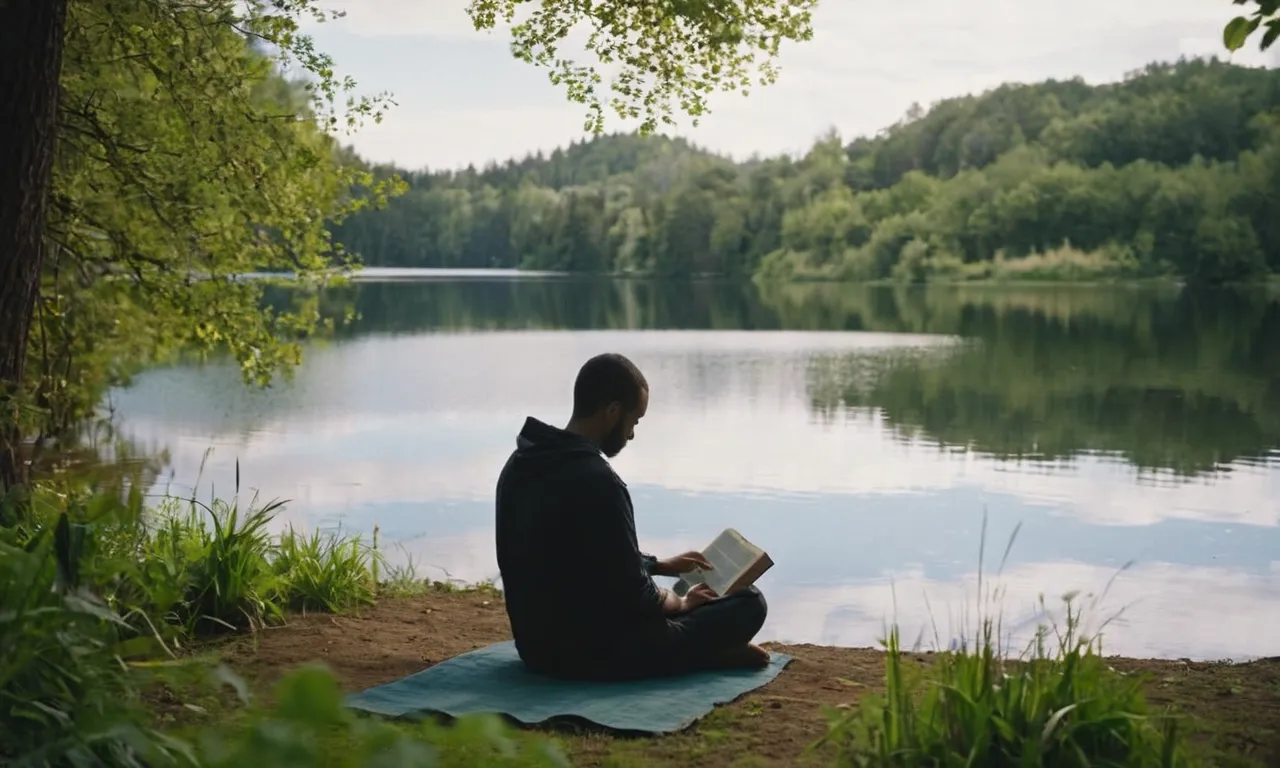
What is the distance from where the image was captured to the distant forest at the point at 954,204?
71.2 m

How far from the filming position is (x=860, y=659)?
5.71 meters

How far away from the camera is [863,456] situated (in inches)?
641

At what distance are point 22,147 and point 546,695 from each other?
3.07 meters

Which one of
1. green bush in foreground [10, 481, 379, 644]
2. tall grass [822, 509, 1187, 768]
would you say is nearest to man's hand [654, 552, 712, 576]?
tall grass [822, 509, 1187, 768]

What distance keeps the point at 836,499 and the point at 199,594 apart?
8797 millimetres

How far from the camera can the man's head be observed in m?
4.77

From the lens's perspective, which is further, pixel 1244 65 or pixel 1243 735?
pixel 1244 65

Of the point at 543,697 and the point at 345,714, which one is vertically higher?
the point at 345,714

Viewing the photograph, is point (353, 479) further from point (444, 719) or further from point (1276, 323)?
point (1276, 323)

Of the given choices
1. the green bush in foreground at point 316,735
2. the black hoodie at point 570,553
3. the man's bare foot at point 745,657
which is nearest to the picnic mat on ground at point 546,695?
the man's bare foot at point 745,657

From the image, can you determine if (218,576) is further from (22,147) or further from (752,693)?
(752,693)

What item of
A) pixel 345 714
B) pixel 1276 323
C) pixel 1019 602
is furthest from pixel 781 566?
pixel 1276 323

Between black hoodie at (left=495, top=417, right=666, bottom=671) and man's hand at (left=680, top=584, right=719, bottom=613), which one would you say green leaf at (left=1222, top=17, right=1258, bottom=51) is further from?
man's hand at (left=680, top=584, right=719, bottom=613)

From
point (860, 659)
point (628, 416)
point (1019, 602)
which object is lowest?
point (1019, 602)
